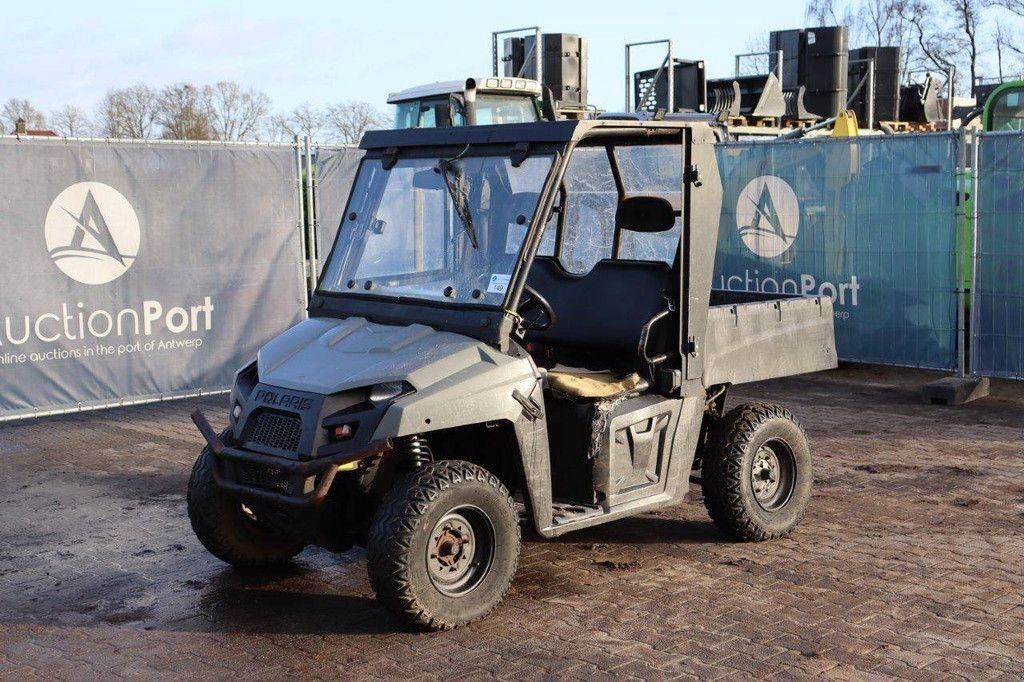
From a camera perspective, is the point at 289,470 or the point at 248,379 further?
the point at 248,379

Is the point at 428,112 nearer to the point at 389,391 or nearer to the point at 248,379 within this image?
the point at 248,379

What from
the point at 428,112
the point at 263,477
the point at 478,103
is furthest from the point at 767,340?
the point at 428,112

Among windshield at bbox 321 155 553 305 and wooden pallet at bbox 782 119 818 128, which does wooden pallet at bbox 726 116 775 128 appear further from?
windshield at bbox 321 155 553 305

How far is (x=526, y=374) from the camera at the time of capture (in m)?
5.66

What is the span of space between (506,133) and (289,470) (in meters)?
1.92

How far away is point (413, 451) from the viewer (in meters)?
5.50

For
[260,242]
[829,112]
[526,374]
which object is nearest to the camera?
[526,374]

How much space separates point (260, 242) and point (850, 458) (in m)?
5.81

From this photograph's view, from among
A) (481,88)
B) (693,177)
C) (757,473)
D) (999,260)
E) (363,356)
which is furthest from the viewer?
(481,88)

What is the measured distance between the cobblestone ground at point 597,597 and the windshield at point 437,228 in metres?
1.49

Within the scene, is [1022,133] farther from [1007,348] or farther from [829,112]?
[829,112]

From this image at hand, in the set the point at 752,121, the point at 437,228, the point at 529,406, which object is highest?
the point at 752,121

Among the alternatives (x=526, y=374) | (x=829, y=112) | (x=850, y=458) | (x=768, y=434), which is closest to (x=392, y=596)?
(x=526, y=374)

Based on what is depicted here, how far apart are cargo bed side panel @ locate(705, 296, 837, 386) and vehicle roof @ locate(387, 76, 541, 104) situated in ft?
29.5
